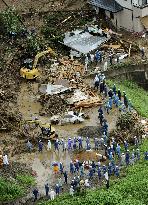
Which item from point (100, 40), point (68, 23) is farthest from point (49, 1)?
point (100, 40)

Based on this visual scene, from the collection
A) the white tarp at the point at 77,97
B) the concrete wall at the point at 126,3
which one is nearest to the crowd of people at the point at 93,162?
the white tarp at the point at 77,97

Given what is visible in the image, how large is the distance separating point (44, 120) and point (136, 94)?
759 centimetres

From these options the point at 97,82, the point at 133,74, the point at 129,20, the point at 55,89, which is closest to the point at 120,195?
the point at 97,82

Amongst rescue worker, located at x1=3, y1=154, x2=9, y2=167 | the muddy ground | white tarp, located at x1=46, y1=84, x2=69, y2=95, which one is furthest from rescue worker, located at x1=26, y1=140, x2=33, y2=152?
white tarp, located at x1=46, y1=84, x2=69, y2=95

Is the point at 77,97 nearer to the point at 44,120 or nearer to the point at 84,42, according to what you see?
the point at 44,120

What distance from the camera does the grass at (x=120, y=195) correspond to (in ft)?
126

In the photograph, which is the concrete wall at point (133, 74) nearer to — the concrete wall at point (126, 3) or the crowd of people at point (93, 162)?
the concrete wall at point (126, 3)

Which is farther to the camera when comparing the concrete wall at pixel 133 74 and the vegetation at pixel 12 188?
the concrete wall at pixel 133 74

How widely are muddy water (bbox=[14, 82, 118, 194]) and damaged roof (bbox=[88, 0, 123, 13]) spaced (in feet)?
32.1

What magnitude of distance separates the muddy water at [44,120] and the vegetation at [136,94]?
1.87 metres

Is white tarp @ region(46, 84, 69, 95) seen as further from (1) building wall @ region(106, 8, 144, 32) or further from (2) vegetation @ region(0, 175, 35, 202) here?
(2) vegetation @ region(0, 175, 35, 202)

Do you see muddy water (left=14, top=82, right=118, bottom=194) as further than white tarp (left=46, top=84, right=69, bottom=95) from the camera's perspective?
No

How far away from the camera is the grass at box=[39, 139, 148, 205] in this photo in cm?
3847

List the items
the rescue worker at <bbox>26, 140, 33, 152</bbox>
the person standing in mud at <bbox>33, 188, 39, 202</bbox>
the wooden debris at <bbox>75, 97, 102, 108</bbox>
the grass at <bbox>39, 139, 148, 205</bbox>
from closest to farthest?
the grass at <bbox>39, 139, 148, 205</bbox> → the person standing in mud at <bbox>33, 188, 39, 202</bbox> → the rescue worker at <bbox>26, 140, 33, 152</bbox> → the wooden debris at <bbox>75, 97, 102, 108</bbox>
